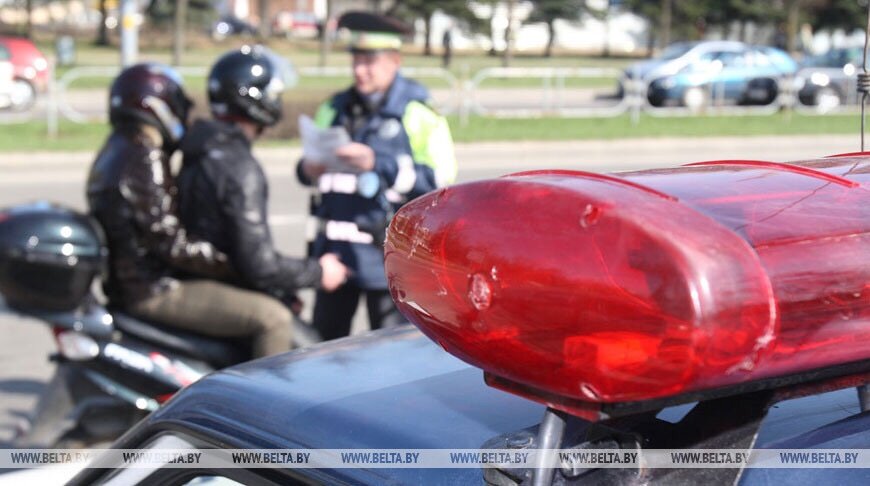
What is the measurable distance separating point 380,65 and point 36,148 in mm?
11619

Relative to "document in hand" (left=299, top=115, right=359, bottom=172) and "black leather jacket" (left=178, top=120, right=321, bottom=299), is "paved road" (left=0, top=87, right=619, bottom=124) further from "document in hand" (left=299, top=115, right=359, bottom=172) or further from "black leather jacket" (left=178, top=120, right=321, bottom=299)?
"black leather jacket" (left=178, top=120, right=321, bottom=299)

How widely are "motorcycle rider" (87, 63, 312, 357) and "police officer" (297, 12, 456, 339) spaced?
1.23 feet

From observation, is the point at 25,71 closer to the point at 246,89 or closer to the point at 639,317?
the point at 246,89

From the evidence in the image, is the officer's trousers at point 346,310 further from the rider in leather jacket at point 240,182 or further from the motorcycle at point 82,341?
the motorcycle at point 82,341

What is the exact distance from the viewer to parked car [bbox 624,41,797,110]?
85.3 feet

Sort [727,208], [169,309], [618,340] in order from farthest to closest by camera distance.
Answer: [169,309] → [727,208] → [618,340]

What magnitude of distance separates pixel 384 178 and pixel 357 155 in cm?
15

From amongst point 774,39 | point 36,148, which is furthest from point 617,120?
point 774,39

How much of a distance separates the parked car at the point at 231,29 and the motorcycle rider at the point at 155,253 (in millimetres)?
53132

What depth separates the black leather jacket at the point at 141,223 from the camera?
4.30 metres

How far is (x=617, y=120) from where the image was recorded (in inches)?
846

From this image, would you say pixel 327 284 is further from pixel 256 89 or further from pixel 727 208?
pixel 727 208

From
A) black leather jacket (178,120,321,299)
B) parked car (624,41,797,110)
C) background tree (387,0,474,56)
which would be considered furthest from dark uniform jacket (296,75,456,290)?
background tree (387,0,474,56)

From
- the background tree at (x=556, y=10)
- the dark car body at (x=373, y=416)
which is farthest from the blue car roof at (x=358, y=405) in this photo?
the background tree at (x=556, y=10)
